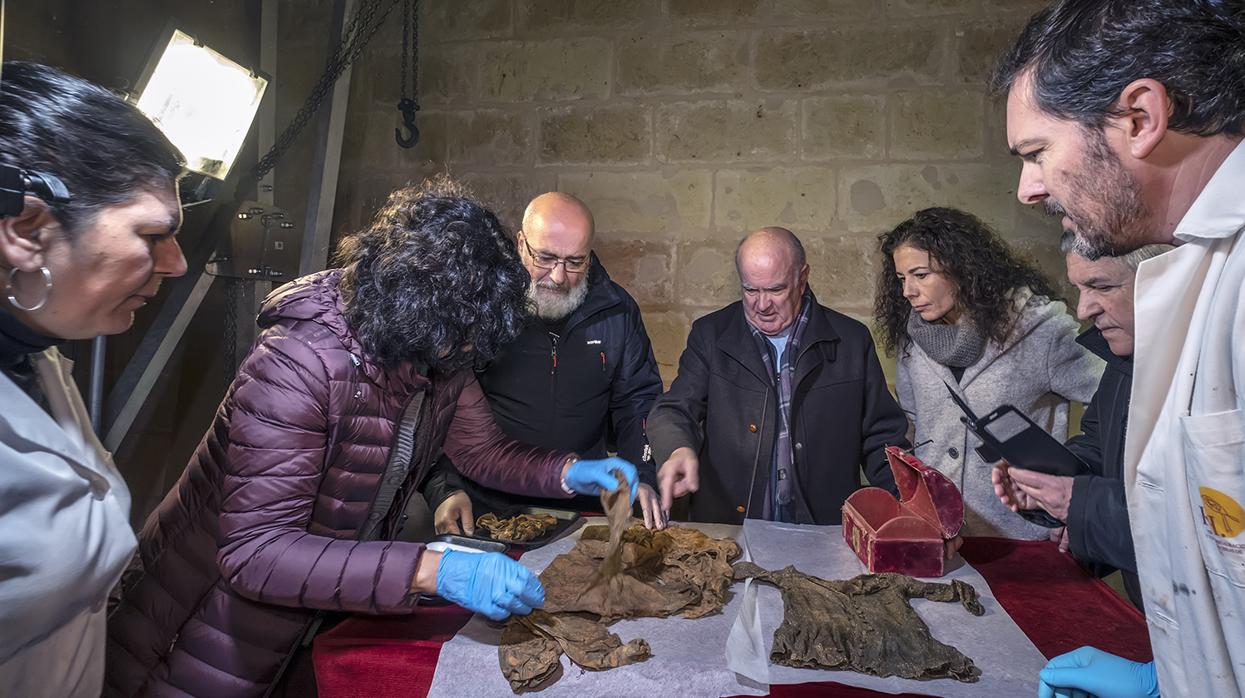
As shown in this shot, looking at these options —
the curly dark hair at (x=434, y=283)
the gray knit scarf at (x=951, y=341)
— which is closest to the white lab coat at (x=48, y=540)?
the curly dark hair at (x=434, y=283)

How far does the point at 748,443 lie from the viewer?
3.08 metres

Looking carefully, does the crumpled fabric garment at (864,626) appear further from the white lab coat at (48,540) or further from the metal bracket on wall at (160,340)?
the metal bracket on wall at (160,340)

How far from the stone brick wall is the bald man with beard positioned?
135 centimetres

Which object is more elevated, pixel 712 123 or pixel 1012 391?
pixel 712 123

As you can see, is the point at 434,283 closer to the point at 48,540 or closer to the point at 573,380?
the point at 48,540

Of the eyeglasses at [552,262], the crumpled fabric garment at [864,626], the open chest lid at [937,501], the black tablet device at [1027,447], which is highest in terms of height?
the eyeglasses at [552,262]

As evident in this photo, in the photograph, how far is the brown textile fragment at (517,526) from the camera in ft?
7.61

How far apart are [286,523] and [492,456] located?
848 mm

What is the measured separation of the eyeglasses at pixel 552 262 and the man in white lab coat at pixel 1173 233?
6.33ft

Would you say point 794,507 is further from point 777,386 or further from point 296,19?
point 296,19

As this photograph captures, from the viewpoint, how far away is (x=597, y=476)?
2.30 m

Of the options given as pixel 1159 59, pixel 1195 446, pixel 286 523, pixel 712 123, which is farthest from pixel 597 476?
pixel 712 123

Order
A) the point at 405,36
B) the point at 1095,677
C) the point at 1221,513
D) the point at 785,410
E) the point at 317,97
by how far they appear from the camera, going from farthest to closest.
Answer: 1. the point at 405,36
2. the point at 317,97
3. the point at 785,410
4. the point at 1095,677
5. the point at 1221,513

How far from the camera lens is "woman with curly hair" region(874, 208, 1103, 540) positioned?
3125 mm
